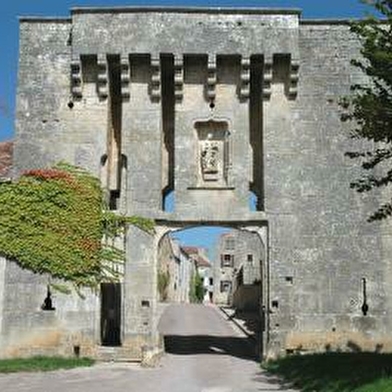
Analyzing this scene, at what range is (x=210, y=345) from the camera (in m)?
25.9

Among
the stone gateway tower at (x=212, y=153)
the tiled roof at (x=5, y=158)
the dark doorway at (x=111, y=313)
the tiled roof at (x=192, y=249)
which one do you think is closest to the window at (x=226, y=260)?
the tiled roof at (x=192, y=249)

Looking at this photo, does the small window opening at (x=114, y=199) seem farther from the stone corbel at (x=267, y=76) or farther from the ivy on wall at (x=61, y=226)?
the stone corbel at (x=267, y=76)

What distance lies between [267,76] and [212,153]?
9.13 feet

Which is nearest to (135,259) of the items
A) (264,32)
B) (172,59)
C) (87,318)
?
(87,318)

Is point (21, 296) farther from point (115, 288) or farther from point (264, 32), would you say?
point (264, 32)

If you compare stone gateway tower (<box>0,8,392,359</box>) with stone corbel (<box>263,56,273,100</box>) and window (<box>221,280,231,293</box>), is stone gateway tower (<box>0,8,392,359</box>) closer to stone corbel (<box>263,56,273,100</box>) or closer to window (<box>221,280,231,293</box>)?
stone corbel (<box>263,56,273,100</box>)

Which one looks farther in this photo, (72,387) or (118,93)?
(118,93)

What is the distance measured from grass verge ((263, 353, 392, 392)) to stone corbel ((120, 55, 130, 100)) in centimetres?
879

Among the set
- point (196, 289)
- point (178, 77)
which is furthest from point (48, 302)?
point (196, 289)

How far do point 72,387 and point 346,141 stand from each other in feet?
35.7

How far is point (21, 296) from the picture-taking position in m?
20.8

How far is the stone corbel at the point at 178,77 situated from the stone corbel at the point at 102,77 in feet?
6.66

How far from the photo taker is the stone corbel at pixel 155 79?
70.9ft

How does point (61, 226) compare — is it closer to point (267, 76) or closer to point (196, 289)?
point (267, 76)
